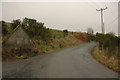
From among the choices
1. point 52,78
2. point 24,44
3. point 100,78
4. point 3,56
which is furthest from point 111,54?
point 24,44

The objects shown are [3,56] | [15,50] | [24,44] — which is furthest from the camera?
[24,44]

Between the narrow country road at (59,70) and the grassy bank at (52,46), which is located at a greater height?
the grassy bank at (52,46)

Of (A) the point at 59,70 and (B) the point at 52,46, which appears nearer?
(A) the point at 59,70

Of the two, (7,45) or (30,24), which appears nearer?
(7,45)

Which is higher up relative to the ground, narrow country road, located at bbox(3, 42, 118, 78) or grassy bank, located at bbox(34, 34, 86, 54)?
grassy bank, located at bbox(34, 34, 86, 54)

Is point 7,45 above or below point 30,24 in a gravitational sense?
below

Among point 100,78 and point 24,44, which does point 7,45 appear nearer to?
point 24,44

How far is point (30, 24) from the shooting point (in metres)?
39.5

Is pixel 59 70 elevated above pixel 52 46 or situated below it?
below

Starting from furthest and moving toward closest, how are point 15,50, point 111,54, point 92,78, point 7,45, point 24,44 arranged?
point 24,44, point 7,45, point 15,50, point 111,54, point 92,78

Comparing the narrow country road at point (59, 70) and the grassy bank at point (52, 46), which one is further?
the grassy bank at point (52, 46)

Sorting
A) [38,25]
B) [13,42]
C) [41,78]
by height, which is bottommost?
[41,78]

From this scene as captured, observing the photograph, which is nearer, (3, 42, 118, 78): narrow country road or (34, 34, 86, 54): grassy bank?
(3, 42, 118, 78): narrow country road

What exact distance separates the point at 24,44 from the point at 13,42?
6.75 ft
